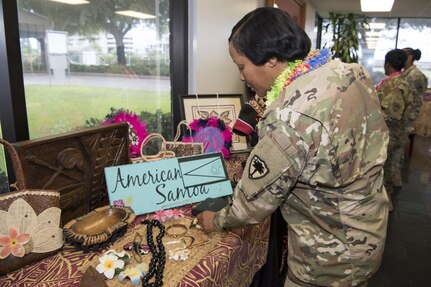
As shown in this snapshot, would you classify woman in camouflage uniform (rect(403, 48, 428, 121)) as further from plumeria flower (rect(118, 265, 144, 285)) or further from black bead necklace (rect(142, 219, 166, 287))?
plumeria flower (rect(118, 265, 144, 285))

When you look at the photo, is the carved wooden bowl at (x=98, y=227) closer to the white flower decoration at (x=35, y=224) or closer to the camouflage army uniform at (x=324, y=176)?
the white flower decoration at (x=35, y=224)

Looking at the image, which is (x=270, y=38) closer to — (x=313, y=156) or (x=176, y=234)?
(x=313, y=156)

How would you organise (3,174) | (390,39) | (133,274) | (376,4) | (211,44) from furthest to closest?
(390,39), (376,4), (211,44), (3,174), (133,274)

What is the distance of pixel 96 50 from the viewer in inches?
64.9

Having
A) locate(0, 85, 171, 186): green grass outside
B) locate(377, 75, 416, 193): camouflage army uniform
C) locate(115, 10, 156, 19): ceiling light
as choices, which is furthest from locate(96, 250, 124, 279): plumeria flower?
locate(377, 75, 416, 193): camouflage army uniform

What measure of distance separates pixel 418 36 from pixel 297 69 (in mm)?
8043

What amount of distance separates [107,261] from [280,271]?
3.23ft

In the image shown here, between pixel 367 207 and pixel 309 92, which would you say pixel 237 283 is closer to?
pixel 367 207

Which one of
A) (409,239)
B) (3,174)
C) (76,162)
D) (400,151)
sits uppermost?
(76,162)

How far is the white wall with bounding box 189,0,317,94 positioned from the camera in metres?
2.05

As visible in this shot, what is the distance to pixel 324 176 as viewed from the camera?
0.82 m

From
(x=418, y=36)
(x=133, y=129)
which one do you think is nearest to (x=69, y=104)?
(x=133, y=129)

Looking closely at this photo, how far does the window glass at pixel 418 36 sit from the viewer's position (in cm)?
724

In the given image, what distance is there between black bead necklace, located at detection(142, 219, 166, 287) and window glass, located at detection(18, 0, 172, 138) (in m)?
0.65
